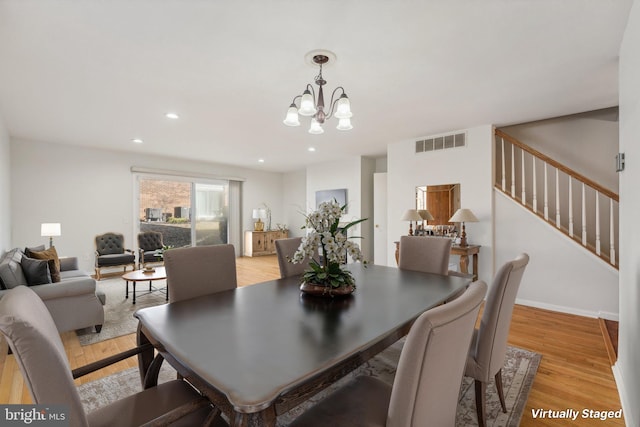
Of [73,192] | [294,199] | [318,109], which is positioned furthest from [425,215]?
[73,192]

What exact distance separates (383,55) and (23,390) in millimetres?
3548

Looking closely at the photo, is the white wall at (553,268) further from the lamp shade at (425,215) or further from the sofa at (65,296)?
the sofa at (65,296)

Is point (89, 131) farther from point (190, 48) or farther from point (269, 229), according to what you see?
point (269, 229)

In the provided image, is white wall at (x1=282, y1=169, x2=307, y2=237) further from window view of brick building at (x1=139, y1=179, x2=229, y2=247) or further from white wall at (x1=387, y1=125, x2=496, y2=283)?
white wall at (x1=387, y1=125, x2=496, y2=283)

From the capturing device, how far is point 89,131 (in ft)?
14.9

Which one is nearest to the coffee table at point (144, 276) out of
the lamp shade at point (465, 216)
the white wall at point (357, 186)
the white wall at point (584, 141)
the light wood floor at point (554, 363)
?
the light wood floor at point (554, 363)

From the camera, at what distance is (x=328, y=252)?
174 cm

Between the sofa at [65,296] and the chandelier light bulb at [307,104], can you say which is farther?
the sofa at [65,296]

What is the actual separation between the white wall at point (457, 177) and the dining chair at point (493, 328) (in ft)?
9.43

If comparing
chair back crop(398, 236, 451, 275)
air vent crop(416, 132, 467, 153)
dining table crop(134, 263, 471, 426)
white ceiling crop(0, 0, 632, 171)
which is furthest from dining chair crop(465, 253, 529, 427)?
air vent crop(416, 132, 467, 153)

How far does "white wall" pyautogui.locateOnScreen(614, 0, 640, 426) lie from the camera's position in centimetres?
162

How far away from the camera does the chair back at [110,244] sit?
220 inches

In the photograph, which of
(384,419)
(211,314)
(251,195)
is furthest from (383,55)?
(251,195)

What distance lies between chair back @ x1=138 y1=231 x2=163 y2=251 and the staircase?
6.22 metres
